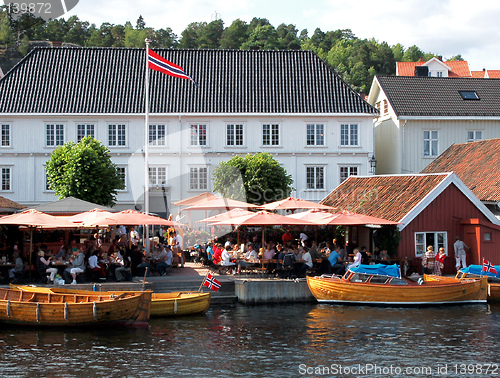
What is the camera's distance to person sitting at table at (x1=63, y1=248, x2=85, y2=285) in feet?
81.6

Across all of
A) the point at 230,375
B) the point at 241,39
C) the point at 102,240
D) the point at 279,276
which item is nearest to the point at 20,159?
the point at 102,240

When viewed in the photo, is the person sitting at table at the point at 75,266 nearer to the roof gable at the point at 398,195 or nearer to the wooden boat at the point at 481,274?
the roof gable at the point at 398,195

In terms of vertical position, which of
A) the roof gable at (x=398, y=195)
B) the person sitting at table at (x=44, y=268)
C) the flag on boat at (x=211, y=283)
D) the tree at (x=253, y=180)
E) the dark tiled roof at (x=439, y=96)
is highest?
the dark tiled roof at (x=439, y=96)

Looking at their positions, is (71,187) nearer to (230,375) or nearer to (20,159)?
(20,159)

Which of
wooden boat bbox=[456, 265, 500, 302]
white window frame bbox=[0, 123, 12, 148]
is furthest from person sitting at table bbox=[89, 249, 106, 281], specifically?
white window frame bbox=[0, 123, 12, 148]

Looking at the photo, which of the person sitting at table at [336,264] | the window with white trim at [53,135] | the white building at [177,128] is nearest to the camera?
the person sitting at table at [336,264]

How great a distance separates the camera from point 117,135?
46188mm

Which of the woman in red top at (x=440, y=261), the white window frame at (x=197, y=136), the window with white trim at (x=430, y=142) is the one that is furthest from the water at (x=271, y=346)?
the window with white trim at (x=430, y=142)

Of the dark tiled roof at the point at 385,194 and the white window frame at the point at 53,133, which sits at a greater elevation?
the white window frame at the point at 53,133

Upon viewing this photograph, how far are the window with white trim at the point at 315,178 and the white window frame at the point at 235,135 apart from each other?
15.7ft

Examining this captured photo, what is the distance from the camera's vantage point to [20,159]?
150ft

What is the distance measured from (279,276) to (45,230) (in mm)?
10166

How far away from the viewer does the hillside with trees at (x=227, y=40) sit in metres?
117

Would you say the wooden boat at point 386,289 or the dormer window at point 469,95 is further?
the dormer window at point 469,95
